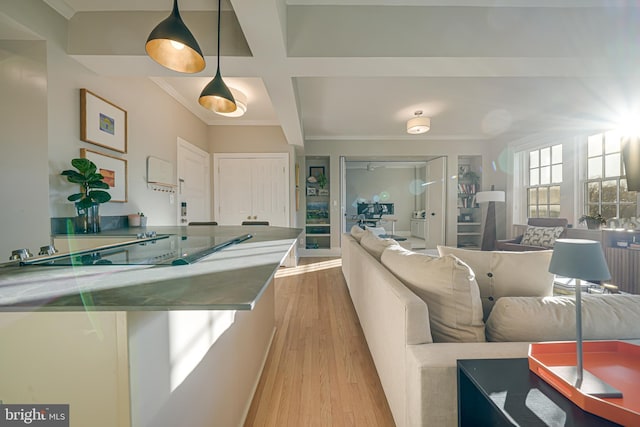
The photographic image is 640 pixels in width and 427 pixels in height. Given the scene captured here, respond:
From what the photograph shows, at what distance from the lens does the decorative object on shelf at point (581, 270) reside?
0.61 meters

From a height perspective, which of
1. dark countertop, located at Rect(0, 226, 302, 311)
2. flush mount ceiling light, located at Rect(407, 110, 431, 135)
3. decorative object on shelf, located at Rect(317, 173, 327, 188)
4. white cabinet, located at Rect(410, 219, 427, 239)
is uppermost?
flush mount ceiling light, located at Rect(407, 110, 431, 135)

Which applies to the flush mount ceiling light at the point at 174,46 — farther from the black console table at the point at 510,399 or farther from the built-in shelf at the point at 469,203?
the built-in shelf at the point at 469,203

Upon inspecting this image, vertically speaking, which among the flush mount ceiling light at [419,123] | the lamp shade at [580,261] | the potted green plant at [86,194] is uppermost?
the flush mount ceiling light at [419,123]

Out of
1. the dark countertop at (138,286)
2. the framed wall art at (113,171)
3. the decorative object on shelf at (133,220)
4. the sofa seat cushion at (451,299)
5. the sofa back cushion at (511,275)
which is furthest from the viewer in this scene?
the decorative object on shelf at (133,220)

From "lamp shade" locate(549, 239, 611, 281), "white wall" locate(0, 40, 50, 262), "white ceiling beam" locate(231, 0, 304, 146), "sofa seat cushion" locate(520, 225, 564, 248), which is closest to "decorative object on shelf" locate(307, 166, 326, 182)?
"white ceiling beam" locate(231, 0, 304, 146)

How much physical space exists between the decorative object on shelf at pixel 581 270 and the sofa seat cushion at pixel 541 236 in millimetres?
4040

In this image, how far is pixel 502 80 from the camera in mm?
3031

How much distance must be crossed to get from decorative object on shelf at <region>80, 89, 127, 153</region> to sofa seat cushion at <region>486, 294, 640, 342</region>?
118 inches

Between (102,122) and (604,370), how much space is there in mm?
3301

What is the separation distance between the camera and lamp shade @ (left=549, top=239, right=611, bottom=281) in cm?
61

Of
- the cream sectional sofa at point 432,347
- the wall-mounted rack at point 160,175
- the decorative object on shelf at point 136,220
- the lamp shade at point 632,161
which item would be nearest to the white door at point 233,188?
the wall-mounted rack at point 160,175

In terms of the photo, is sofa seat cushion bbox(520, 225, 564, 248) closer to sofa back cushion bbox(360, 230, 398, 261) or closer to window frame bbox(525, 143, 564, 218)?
window frame bbox(525, 143, 564, 218)

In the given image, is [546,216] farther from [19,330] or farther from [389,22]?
[19,330]

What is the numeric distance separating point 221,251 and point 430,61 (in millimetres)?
2103
